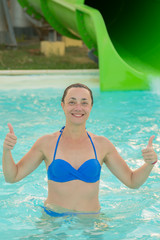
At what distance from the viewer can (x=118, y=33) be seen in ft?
39.5

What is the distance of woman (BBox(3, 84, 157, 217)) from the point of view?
228 cm

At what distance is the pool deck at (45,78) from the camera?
9.95 meters

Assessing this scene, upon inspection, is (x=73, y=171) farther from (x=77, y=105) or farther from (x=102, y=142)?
(x=77, y=105)

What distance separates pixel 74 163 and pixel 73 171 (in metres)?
0.05

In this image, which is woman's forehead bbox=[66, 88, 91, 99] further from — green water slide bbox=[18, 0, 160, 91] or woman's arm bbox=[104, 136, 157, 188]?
green water slide bbox=[18, 0, 160, 91]

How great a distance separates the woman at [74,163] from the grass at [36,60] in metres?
10.9

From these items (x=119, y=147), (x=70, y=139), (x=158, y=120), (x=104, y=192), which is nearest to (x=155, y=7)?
(x=158, y=120)

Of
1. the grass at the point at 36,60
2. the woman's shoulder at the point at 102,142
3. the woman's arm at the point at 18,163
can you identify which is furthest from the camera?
the grass at the point at 36,60

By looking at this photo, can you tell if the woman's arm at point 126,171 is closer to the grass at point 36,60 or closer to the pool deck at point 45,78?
the pool deck at point 45,78

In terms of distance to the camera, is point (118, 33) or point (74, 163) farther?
point (118, 33)

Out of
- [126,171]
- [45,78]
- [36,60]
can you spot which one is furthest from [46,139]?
[36,60]

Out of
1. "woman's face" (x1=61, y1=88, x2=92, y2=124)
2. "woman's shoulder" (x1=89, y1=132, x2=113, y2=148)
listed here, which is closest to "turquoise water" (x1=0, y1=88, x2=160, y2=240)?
"woman's shoulder" (x1=89, y1=132, x2=113, y2=148)

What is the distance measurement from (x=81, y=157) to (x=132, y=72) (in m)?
7.16

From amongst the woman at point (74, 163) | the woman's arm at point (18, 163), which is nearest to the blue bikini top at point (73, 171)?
the woman at point (74, 163)
